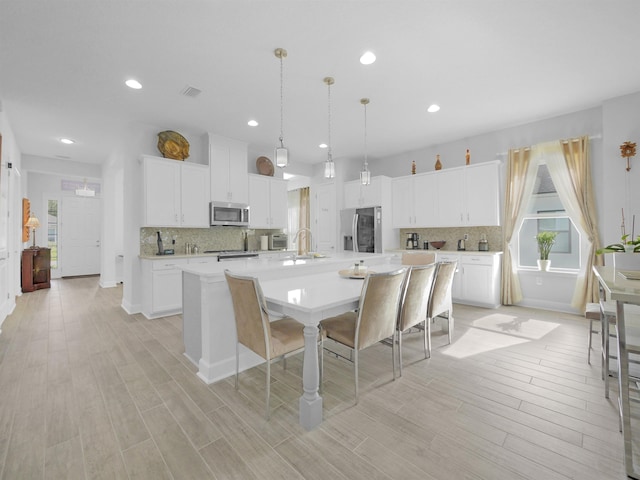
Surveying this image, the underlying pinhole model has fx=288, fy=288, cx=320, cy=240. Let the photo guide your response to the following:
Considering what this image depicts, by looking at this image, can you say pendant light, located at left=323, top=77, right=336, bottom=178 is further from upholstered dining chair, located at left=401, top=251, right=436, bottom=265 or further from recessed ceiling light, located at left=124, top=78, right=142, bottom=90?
recessed ceiling light, located at left=124, top=78, right=142, bottom=90

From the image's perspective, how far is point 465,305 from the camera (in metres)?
4.70

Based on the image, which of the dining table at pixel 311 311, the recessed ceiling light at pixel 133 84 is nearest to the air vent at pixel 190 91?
the recessed ceiling light at pixel 133 84

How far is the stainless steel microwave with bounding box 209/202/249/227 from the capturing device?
481 cm

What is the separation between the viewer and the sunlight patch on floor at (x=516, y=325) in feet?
11.0

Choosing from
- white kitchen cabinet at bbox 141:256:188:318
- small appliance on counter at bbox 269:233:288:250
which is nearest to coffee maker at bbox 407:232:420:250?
small appliance on counter at bbox 269:233:288:250

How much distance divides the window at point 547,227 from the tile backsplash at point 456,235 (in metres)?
0.34

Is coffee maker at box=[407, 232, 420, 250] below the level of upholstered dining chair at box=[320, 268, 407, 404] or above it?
above

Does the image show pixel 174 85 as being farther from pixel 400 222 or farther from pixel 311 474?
pixel 400 222

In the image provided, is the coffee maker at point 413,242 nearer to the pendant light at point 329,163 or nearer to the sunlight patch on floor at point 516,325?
the sunlight patch on floor at point 516,325

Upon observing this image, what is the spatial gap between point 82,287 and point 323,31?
7068 mm

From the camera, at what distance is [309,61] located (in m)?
2.79

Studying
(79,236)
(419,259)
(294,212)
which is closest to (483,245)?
(419,259)

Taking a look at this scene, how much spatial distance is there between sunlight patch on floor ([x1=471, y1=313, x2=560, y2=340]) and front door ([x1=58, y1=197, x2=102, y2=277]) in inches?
362

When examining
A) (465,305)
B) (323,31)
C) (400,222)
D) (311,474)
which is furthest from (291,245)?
(311,474)
